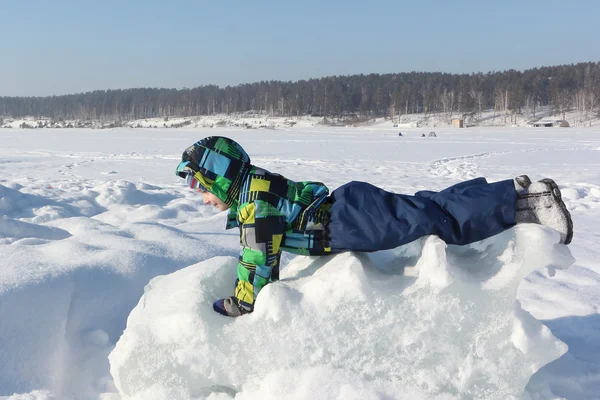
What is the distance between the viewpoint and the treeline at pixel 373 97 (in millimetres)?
64812

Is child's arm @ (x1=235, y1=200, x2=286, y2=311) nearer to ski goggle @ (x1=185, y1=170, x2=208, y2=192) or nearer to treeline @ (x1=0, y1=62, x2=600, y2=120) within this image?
ski goggle @ (x1=185, y1=170, x2=208, y2=192)

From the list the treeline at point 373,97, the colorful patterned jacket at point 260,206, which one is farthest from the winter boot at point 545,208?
the treeline at point 373,97

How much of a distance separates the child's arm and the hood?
127 mm

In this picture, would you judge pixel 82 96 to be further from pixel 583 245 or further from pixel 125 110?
pixel 583 245

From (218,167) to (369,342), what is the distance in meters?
0.94

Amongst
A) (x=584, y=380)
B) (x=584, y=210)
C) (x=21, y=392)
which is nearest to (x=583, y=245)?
(x=584, y=210)

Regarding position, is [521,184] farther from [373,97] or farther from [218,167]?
[373,97]

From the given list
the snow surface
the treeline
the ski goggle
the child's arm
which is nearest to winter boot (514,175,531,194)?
the snow surface

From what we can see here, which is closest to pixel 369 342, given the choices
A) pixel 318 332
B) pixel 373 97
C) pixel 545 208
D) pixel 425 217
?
pixel 318 332

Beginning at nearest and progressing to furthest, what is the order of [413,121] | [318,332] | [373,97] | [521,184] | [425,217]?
[318,332], [425,217], [521,184], [413,121], [373,97]

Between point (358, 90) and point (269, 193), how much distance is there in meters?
86.0

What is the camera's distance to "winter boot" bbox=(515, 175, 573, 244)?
6.59 ft

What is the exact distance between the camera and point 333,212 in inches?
86.5

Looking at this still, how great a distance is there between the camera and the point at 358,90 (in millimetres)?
85688
